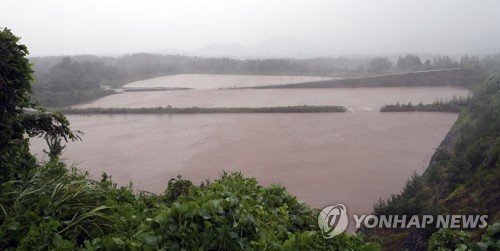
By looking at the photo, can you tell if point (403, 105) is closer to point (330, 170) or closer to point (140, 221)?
point (330, 170)

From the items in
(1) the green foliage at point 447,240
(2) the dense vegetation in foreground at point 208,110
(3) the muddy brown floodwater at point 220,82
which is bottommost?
(1) the green foliage at point 447,240

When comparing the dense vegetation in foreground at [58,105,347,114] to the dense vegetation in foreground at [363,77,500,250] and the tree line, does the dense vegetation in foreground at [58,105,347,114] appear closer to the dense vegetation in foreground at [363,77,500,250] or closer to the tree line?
the tree line

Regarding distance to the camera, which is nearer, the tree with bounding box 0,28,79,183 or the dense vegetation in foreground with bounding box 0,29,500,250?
the dense vegetation in foreground with bounding box 0,29,500,250

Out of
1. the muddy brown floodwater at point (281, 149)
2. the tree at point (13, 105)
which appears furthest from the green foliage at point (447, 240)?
the tree at point (13, 105)

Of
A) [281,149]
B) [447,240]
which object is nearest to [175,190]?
[447,240]

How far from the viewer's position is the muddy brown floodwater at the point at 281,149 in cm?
580

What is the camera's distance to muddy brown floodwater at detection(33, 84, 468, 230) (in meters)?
5.80

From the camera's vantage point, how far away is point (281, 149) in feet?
24.6

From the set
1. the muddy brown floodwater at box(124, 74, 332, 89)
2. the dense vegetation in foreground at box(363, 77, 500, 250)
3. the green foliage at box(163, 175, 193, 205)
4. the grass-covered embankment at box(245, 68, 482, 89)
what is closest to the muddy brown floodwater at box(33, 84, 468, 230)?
the dense vegetation in foreground at box(363, 77, 500, 250)

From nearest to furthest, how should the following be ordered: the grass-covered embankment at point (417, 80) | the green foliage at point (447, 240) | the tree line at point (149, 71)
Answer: the green foliage at point (447, 240), the tree line at point (149, 71), the grass-covered embankment at point (417, 80)

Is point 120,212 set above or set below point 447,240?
above

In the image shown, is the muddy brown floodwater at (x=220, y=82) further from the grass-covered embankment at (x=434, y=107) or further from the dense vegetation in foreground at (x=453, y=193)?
the dense vegetation in foreground at (x=453, y=193)

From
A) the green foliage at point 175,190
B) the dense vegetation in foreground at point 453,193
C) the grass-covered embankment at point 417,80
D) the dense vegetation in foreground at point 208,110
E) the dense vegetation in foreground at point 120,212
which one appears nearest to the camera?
the dense vegetation in foreground at point 120,212

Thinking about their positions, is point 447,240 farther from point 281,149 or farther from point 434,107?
point 434,107
